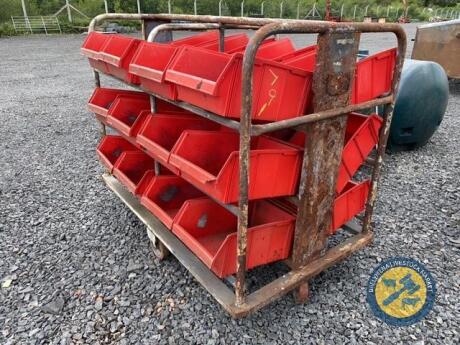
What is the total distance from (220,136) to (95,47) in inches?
50.7

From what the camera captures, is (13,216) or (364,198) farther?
(13,216)

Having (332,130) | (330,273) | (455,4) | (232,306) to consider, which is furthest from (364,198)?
(455,4)

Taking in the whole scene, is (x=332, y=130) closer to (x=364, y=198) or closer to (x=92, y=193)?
(x=364, y=198)

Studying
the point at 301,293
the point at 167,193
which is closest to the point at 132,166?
the point at 167,193

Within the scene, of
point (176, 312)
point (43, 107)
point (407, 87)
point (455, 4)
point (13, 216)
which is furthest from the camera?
point (455, 4)

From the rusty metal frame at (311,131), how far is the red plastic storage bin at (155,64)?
136mm

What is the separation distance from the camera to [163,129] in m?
2.52

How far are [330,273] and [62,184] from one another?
284 centimetres

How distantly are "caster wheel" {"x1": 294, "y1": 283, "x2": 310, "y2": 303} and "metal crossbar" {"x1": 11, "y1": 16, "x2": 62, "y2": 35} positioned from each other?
22.5 metres

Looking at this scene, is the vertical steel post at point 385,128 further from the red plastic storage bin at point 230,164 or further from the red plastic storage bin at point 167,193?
the red plastic storage bin at point 167,193

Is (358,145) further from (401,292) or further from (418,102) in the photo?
(418,102)

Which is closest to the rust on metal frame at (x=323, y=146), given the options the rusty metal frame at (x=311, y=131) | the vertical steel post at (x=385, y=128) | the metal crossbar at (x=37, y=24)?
the rusty metal frame at (x=311, y=131)

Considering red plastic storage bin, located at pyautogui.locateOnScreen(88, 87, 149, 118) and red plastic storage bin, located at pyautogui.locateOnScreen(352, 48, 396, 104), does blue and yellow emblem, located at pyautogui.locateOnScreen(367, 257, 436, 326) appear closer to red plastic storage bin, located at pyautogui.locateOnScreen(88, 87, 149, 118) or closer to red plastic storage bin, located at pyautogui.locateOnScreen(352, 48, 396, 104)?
red plastic storage bin, located at pyautogui.locateOnScreen(352, 48, 396, 104)

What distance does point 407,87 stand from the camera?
4266mm
